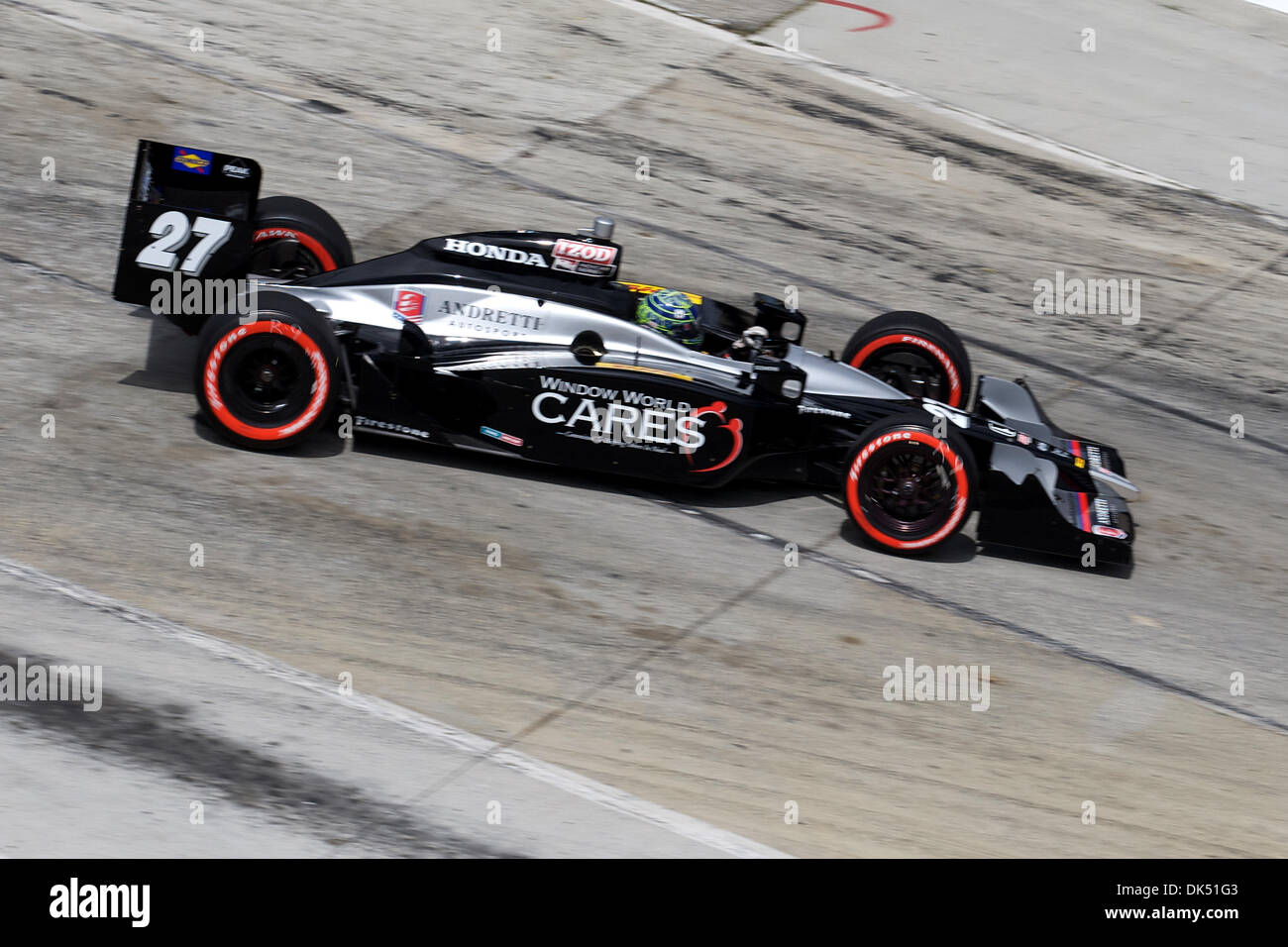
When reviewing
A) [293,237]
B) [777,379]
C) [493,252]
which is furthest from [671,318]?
[293,237]

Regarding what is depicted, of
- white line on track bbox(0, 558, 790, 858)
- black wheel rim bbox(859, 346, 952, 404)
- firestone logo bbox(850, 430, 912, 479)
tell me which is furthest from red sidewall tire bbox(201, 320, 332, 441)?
black wheel rim bbox(859, 346, 952, 404)

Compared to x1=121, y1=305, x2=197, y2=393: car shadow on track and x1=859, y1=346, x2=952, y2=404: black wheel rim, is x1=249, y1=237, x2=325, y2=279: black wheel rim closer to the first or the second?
x1=121, y1=305, x2=197, y2=393: car shadow on track

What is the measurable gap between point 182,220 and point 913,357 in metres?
4.36

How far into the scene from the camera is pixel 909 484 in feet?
25.7

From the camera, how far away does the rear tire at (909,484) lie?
25.2 ft

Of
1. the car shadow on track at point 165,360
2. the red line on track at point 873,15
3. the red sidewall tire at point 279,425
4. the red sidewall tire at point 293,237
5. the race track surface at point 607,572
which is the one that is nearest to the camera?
the race track surface at point 607,572

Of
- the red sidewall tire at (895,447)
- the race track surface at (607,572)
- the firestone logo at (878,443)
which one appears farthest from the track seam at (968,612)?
the firestone logo at (878,443)

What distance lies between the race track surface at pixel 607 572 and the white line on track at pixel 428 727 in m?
0.02

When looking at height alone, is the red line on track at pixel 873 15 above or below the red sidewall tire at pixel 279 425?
above

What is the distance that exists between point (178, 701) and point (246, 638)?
490 mm

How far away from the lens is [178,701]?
6.30 m

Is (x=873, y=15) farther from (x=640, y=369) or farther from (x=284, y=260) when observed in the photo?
(x=640, y=369)

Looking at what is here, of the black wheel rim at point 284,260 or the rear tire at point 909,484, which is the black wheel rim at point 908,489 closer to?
the rear tire at point 909,484
